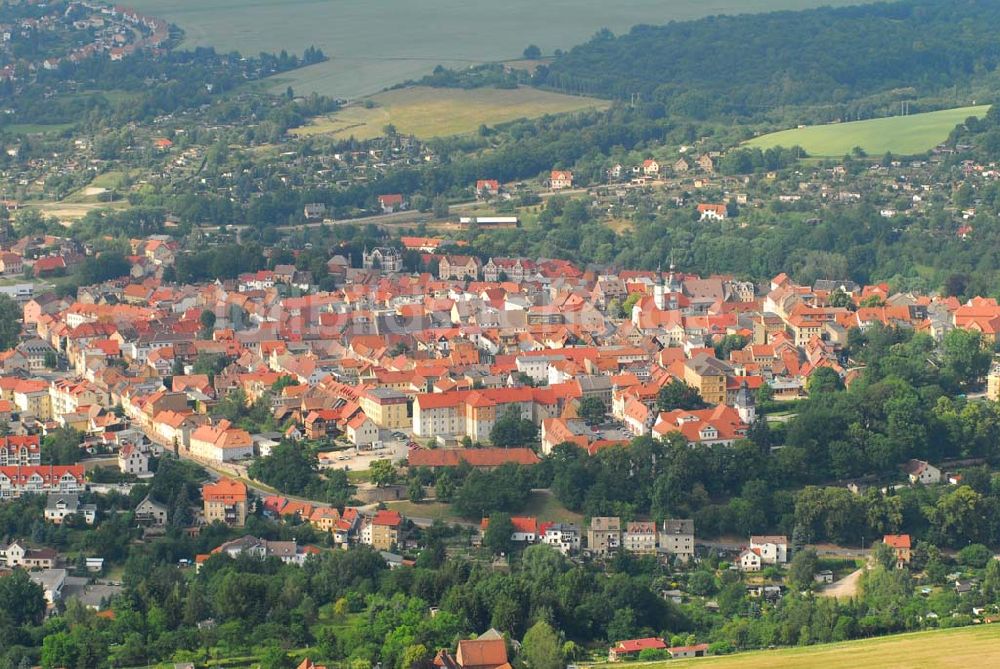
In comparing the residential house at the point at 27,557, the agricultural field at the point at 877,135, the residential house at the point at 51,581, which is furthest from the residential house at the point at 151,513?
the agricultural field at the point at 877,135

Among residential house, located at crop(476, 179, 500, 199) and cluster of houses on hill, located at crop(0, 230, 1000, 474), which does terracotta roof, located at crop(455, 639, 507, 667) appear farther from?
residential house, located at crop(476, 179, 500, 199)

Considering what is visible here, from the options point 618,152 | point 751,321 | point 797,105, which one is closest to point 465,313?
point 751,321

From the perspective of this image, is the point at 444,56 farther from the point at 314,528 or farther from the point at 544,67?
the point at 314,528

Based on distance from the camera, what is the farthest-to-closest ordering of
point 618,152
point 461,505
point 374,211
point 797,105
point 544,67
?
point 544,67 → point 797,105 → point 618,152 → point 374,211 → point 461,505

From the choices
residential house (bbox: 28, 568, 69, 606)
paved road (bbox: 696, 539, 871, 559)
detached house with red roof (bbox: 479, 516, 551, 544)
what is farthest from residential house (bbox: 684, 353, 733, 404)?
Answer: residential house (bbox: 28, 568, 69, 606)

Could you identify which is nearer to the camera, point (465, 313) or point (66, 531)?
point (66, 531)

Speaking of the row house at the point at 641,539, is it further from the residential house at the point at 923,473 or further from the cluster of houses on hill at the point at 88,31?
the cluster of houses on hill at the point at 88,31

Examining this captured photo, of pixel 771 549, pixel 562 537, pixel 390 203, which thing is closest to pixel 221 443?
pixel 562 537
